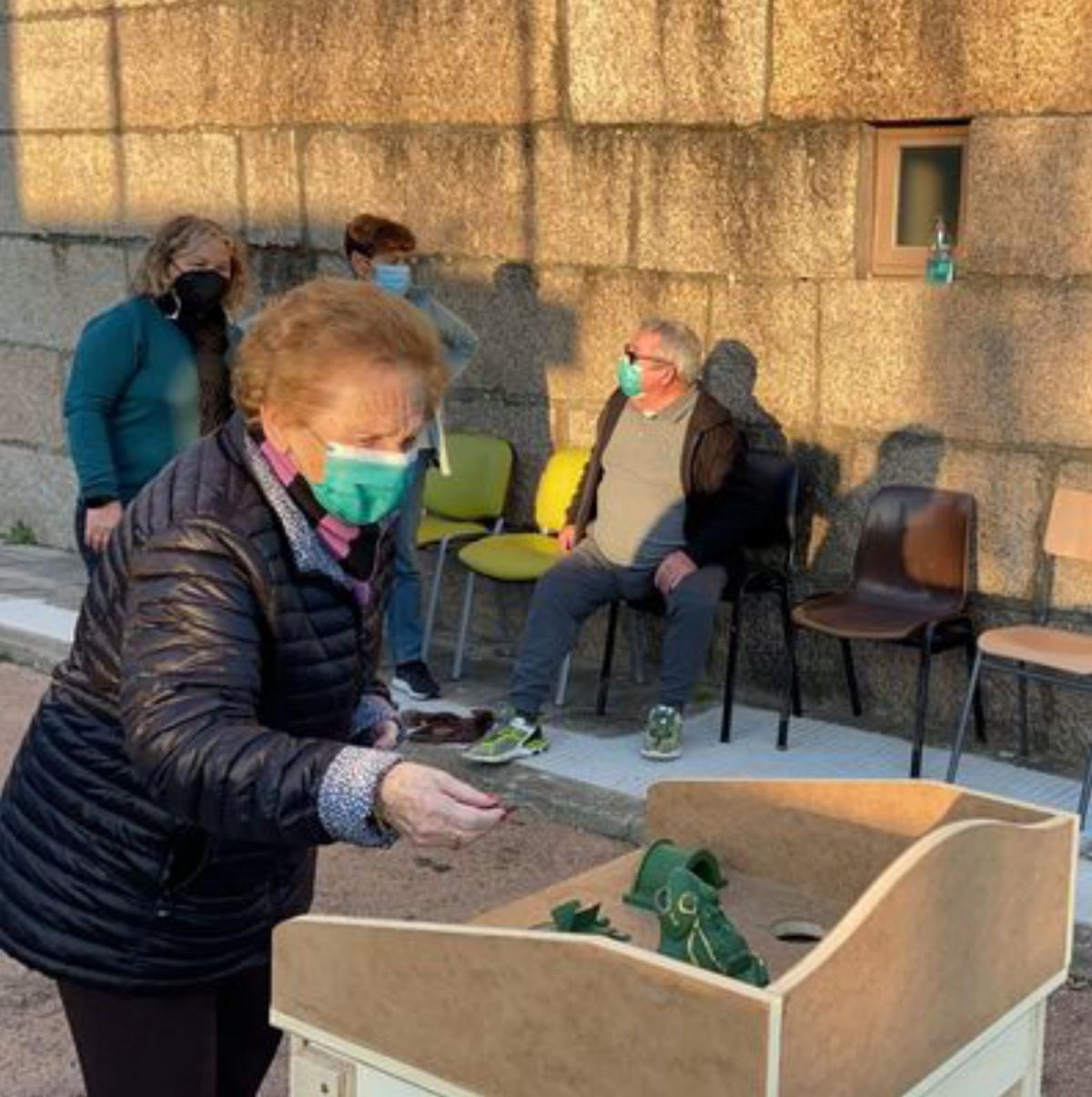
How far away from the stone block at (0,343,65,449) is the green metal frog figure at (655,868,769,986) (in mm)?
7487

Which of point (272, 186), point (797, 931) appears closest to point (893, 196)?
point (272, 186)

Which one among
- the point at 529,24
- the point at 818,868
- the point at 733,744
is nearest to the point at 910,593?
the point at 733,744

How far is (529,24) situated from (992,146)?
2024mm

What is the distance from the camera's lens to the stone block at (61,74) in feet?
28.0

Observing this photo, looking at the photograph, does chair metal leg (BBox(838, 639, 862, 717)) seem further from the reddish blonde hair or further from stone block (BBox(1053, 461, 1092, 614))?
the reddish blonde hair

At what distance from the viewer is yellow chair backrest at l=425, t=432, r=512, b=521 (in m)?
6.93

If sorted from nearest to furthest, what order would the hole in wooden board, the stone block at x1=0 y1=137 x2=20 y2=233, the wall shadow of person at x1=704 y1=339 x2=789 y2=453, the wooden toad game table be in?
the wooden toad game table, the hole in wooden board, the wall shadow of person at x1=704 y1=339 x2=789 y2=453, the stone block at x1=0 y1=137 x2=20 y2=233

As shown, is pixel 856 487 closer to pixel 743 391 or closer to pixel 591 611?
pixel 743 391

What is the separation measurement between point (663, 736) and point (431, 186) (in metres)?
2.70

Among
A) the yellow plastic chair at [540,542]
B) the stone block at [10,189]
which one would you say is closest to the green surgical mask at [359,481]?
the yellow plastic chair at [540,542]

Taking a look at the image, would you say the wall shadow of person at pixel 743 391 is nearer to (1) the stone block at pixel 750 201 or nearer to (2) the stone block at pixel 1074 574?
(1) the stone block at pixel 750 201

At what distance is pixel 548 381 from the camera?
22.5ft

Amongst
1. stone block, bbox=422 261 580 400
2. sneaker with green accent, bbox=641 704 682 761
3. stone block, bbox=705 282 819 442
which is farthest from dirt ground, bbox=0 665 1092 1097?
stone block, bbox=422 261 580 400

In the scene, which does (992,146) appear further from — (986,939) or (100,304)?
(100,304)
